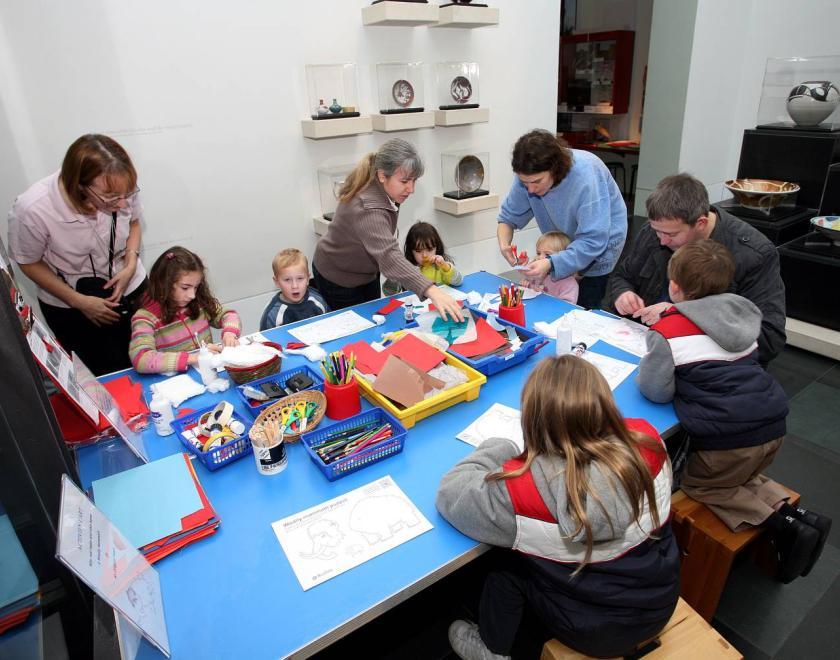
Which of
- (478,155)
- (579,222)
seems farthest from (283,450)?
(478,155)

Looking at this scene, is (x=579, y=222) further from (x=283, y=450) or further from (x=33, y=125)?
(x=33, y=125)

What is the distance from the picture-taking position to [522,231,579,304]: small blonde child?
2520 millimetres

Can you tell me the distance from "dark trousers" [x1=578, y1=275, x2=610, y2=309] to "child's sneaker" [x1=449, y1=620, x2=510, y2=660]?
164cm

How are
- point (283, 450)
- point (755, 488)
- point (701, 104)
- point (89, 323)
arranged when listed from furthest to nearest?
point (701, 104) < point (89, 323) < point (755, 488) < point (283, 450)

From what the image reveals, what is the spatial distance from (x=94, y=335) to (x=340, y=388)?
4.85 feet

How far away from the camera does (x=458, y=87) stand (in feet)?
11.7

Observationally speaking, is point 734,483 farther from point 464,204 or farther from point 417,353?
point 464,204

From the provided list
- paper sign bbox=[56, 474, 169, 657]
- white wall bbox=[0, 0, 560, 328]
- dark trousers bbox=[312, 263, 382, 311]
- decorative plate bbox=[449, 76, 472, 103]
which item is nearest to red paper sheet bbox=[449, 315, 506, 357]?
dark trousers bbox=[312, 263, 382, 311]

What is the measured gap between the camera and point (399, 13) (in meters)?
3.05

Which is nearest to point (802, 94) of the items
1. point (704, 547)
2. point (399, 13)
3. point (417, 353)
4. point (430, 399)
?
point (399, 13)

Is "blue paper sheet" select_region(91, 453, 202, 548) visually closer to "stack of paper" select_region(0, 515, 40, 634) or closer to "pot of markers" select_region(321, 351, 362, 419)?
"stack of paper" select_region(0, 515, 40, 634)

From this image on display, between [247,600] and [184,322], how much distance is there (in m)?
1.33

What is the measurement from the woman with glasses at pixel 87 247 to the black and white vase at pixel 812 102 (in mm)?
4372

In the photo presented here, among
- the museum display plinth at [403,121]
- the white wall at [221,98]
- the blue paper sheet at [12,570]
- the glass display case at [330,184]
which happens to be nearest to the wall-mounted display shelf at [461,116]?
the museum display plinth at [403,121]
